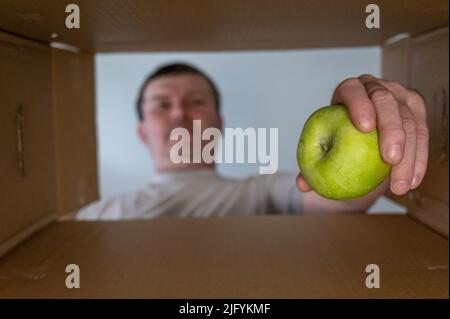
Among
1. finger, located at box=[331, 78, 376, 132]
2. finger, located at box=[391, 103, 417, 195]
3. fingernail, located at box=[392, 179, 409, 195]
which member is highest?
finger, located at box=[331, 78, 376, 132]

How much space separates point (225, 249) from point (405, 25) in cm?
33

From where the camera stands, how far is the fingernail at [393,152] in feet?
1.26

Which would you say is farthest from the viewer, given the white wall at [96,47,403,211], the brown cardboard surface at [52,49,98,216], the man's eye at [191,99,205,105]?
the white wall at [96,47,403,211]

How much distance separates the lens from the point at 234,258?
62 cm

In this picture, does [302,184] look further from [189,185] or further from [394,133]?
[189,185]

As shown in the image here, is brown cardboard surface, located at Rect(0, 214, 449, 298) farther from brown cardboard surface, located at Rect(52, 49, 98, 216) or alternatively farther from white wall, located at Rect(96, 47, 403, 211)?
white wall, located at Rect(96, 47, 403, 211)

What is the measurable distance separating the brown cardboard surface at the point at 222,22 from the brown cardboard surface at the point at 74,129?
72 millimetres

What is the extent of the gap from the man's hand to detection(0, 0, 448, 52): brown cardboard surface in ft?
0.32

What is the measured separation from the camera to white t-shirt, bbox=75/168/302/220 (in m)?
1.23

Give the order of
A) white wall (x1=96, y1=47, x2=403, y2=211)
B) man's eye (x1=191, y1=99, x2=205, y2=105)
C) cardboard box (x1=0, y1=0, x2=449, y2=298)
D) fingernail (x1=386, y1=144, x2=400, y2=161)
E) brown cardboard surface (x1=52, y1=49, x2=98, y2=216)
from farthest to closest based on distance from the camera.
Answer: white wall (x1=96, y1=47, x2=403, y2=211)
man's eye (x1=191, y1=99, x2=205, y2=105)
brown cardboard surface (x1=52, y1=49, x2=98, y2=216)
cardboard box (x1=0, y1=0, x2=449, y2=298)
fingernail (x1=386, y1=144, x2=400, y2=161)

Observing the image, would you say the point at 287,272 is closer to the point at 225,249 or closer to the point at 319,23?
the point at 225,249

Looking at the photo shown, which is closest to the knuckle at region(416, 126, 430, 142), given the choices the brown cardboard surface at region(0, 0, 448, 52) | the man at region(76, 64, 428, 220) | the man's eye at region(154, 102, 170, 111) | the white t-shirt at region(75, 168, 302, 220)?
the brown cardboard surface at region(0, 0, 448, 52)

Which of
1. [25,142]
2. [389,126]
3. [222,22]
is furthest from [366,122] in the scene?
[25,142]
